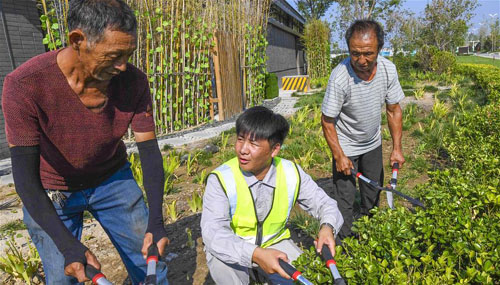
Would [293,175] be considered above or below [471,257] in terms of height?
above

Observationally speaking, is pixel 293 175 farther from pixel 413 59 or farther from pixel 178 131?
pixel 413 59

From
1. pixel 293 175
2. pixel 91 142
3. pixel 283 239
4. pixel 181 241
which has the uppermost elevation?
pixel 91 142

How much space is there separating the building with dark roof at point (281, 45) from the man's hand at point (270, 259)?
14068mm

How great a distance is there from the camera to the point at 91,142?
189 cm

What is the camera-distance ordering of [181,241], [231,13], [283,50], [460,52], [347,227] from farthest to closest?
1. [460,52]
2. [283,50]
3. [231,13]
4. [181,241]
5. [347,227]

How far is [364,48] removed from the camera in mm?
2590

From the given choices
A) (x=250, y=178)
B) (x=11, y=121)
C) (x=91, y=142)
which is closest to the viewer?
(x=11, y=121)

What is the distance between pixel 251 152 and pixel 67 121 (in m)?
0.95

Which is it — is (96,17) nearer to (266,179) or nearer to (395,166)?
(266,179)

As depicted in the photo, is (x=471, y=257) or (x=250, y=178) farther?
(x=250, y=178)

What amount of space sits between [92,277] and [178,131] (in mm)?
6103

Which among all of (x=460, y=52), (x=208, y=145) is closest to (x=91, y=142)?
(x=208, y=145)

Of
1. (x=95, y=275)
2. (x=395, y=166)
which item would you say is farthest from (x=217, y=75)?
(x=95, y=275)

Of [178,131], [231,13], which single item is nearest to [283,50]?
[231,13]
